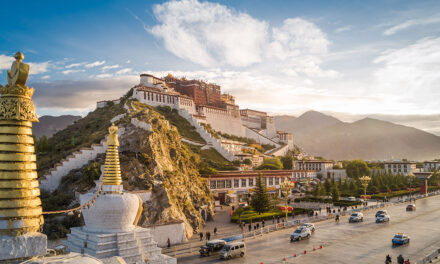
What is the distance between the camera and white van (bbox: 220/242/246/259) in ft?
82.0

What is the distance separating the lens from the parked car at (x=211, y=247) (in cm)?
2617

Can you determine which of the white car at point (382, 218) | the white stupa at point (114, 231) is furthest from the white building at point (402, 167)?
the white stupa at point (114, 231)

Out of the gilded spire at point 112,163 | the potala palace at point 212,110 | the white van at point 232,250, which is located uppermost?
the potala palace at point 212,110

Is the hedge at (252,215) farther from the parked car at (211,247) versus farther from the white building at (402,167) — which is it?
the white building at (402,167)

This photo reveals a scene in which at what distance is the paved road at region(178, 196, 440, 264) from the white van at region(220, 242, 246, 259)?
19.3 inches

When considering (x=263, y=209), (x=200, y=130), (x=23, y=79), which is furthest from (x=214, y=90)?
(x=23, y=79)

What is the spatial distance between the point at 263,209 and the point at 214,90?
78.5m

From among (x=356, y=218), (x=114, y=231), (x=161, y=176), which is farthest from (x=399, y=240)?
(x=114, y=231)

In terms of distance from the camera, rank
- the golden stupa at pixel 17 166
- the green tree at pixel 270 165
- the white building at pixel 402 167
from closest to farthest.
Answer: the golden stupa at pixel 17 166
the green tree at pixel 270 165
the white building at pixel 402 167

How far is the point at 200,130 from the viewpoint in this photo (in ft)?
285

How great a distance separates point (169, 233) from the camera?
3042cm

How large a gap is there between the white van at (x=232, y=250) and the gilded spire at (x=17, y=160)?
1827 cm

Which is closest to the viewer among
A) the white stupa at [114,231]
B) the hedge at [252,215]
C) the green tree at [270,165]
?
the white stupa at [114,231]

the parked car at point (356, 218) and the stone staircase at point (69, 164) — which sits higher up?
the stone staircase at point (69, 164)
